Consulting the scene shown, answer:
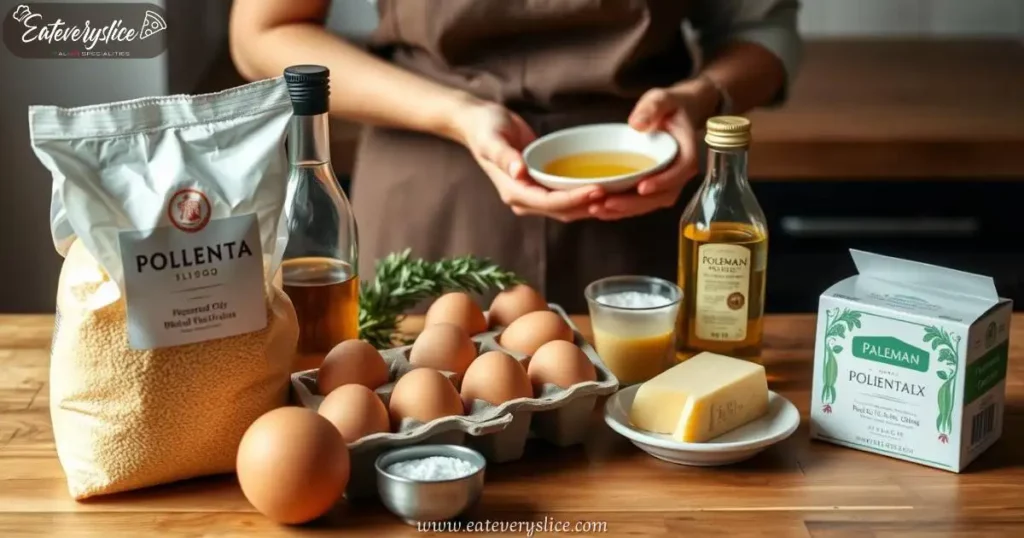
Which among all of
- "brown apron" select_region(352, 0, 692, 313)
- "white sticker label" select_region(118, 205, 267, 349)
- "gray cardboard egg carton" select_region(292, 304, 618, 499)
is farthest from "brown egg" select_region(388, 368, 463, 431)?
"brown apron" select_region(352, 0, 692, 313)

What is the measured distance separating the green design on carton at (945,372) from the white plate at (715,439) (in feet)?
0.38

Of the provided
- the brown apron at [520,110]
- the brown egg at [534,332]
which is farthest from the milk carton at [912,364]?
the brown apron at [520,110]

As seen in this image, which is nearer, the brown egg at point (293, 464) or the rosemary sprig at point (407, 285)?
the brown egg at point (293, 464)

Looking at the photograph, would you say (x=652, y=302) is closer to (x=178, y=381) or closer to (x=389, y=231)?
(x=178, y=381)

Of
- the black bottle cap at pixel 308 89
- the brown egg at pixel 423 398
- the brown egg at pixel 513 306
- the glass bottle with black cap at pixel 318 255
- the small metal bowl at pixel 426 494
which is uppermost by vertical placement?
the black bottle cap at pixel 308 89

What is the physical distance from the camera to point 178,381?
92 cm

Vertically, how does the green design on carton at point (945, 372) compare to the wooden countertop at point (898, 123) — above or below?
above

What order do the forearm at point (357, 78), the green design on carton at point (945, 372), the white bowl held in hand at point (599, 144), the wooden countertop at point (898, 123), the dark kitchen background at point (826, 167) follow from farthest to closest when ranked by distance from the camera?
the wooden countertop at point (898, 123)
the dark kitchen background at point (826, 167)
the forearm at point (357, 78)
the white bowl held in hand at point (599, 144)
the green design on carton at point (945, 372)

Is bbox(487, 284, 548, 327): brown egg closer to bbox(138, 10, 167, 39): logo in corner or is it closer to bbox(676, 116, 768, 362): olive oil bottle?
bbox(676, 116, 768, 362): olive oil bottle

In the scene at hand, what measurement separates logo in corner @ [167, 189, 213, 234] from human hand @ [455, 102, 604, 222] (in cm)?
46

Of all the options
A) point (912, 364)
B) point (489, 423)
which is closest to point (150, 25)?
point (489, 423)

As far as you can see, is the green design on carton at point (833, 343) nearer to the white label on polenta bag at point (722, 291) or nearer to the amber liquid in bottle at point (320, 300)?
the white label on polenta bag at point (722, 291)

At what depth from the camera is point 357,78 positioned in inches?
60.8

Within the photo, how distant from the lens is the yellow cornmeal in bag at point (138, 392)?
0.90 m
